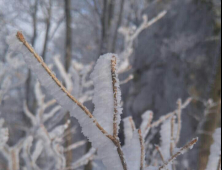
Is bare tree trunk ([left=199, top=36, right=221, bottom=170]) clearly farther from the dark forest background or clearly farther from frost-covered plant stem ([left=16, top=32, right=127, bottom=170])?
frost-covered plant stem ([left=16, top=32, right=127, bottom=170])

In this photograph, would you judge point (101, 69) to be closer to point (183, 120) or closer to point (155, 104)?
point (183, 120)

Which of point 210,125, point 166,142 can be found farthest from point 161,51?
point 166,142

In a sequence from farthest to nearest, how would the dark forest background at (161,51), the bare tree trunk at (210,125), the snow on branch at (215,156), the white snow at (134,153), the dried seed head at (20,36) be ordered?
the dark forest background at (161,51) → the bare tree trunk at (210,125) → the snow on branch at (215,156) → the white snow at (134,153) → the dried seed head at (20,36)

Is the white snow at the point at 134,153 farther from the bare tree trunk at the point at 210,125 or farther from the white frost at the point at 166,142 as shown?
the bare tree trunk at the point at 210,125

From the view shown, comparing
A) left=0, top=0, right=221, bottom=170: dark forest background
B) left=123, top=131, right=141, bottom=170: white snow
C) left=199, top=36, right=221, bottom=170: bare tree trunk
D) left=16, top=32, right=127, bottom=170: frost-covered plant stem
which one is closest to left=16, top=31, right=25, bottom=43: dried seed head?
left=16, top=32, right=127, bottom=170: frost-covered plant stem

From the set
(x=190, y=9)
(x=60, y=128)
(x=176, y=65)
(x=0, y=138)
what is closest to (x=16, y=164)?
(x=60, y=128)

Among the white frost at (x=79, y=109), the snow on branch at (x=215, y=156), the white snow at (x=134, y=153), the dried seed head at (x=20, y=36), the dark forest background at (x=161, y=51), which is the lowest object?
the snow on branch at (x=215, y=156)

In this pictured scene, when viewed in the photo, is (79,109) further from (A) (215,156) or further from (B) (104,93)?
(A) (215,156)

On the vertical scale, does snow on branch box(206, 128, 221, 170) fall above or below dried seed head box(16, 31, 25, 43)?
below

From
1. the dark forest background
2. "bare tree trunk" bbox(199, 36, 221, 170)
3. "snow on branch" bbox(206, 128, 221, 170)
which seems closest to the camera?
"snow on branch" bbox(206, 128, 221, 170)

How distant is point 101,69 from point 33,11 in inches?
148

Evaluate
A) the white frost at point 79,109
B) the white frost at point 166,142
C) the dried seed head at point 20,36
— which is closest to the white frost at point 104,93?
the white frost at point 79,109

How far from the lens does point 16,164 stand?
45.6 inches

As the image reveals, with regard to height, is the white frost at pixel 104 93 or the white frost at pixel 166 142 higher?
the white frost at pixel 104 93
